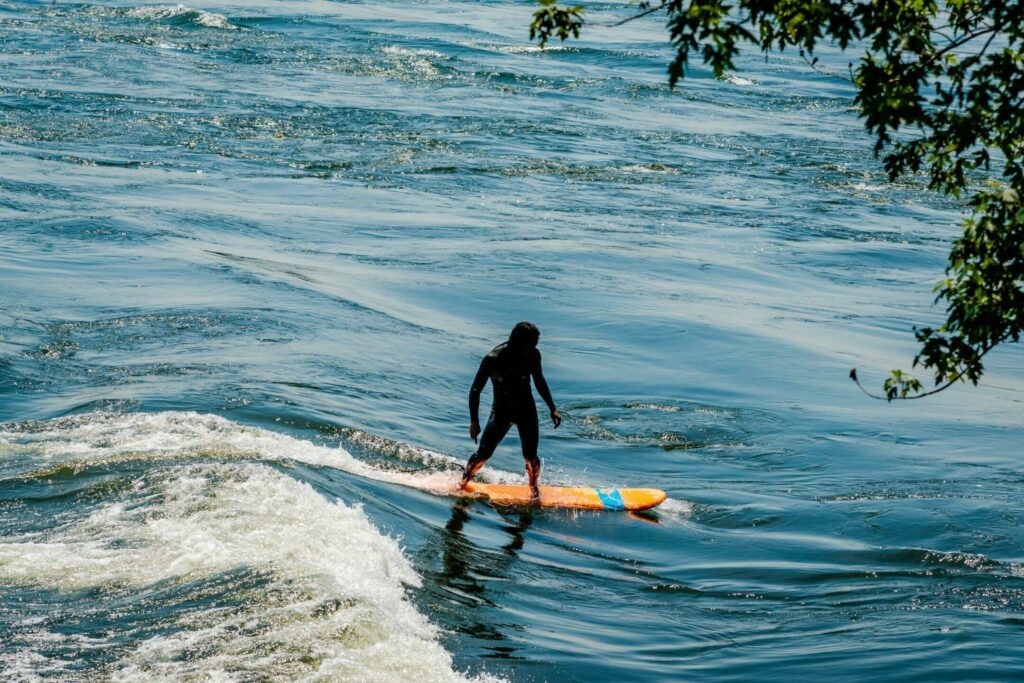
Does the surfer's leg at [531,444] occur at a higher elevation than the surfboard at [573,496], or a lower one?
higher

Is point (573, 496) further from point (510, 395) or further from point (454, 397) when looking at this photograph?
point (454, 397)

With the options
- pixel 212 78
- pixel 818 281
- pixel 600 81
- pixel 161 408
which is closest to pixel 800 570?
pixel 161 408

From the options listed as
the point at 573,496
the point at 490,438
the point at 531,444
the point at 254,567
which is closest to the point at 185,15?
the point at 490,438

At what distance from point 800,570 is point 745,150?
28.7 m

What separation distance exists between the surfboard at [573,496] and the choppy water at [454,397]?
0.30 m

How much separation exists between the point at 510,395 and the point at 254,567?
4.11 metres

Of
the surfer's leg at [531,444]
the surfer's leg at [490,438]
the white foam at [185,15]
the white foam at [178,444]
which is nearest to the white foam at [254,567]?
the white foam at [178,444]

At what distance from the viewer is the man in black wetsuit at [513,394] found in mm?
13219

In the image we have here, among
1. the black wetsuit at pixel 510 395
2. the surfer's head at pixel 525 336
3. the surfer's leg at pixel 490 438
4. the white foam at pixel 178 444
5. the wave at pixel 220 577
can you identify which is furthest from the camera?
the surfer's leg at pixel 490 438

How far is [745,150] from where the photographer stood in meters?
39.4

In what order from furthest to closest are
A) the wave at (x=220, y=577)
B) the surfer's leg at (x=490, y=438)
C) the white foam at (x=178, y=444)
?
the surfer's leg at (x=490, y=438)
the white foam at (x=178, y=444)
the wave at (x=220, y=577)

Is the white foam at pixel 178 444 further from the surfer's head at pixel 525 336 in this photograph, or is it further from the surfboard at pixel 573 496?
the surfer's head at pixel 525 336

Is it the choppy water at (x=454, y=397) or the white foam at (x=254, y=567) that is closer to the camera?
the white foam at (x=254, y=567)

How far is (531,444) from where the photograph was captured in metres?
13.7
